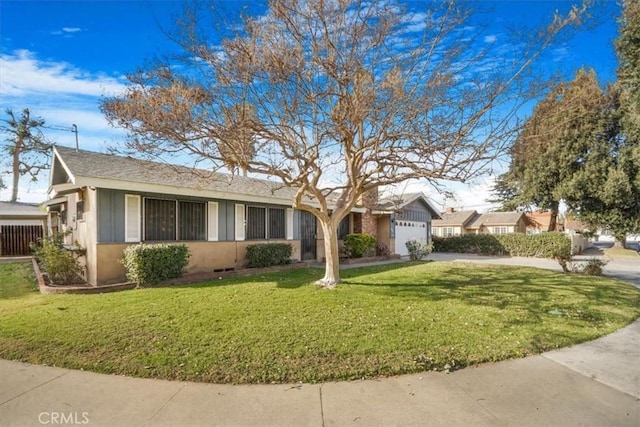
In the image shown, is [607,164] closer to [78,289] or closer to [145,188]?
[145,188]

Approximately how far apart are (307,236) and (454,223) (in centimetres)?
3277

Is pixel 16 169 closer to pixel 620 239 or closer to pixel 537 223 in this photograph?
pixel 620 239

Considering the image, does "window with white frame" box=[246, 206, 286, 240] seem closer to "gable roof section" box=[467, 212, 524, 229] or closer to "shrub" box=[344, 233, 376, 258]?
"shrub" box=[344, 233, 376, 258]

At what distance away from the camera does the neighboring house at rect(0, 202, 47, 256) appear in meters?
19.7

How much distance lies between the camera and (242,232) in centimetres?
1294

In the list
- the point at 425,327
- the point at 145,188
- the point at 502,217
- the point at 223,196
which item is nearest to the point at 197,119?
the point at 145,188

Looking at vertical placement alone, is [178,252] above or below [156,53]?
below

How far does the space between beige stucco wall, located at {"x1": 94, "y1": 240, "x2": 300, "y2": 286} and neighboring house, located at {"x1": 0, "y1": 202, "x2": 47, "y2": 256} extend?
14.5 m

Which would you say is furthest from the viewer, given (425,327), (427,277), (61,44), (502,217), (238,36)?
(502,217)

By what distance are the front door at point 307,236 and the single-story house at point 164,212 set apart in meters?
0.02

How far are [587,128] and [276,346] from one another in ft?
88.8

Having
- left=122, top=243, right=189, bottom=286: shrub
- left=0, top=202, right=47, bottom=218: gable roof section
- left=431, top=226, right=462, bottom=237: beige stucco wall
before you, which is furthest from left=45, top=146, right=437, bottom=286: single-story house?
left=431, top=226, right=462, bottom=237: beige stucco wall

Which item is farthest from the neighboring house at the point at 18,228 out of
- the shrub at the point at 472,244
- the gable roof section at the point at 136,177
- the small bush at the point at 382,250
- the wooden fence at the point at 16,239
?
the shrub at the point at 472,244

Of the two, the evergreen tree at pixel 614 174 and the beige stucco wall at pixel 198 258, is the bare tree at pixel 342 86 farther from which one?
the evergreen tree at pixel 614 174
